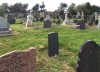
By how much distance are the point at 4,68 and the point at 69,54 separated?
501 centimetres

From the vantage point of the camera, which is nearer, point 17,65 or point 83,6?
point 17,65

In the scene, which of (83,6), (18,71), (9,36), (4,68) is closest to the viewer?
(4,68)

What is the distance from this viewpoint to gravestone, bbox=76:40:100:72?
22.5ft

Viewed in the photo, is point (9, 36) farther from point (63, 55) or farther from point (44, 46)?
point (63, 55)

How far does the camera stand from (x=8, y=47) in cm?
1219

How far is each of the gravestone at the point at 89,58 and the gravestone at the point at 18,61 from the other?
1.29 meters

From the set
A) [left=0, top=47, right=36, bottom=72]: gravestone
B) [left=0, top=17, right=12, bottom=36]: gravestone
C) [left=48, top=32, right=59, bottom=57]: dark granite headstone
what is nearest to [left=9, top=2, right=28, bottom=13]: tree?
[left=0, top=17, right=12, bottom=36]: gravestone

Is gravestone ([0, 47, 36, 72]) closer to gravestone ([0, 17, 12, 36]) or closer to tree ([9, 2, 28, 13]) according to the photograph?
gravestone ([0, 17, 12, 36])

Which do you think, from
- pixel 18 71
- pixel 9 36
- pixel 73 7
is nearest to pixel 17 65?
pixel 18 71

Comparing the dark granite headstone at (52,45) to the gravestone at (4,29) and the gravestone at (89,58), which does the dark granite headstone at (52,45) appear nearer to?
the gravestone at (89,58)

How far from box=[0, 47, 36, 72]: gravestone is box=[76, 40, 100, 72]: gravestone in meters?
1.29

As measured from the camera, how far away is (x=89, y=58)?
7152mm

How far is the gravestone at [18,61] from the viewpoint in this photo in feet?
20.7

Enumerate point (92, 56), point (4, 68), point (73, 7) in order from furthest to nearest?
point (73, 7) < point (92, 56) < point (4, 68)
